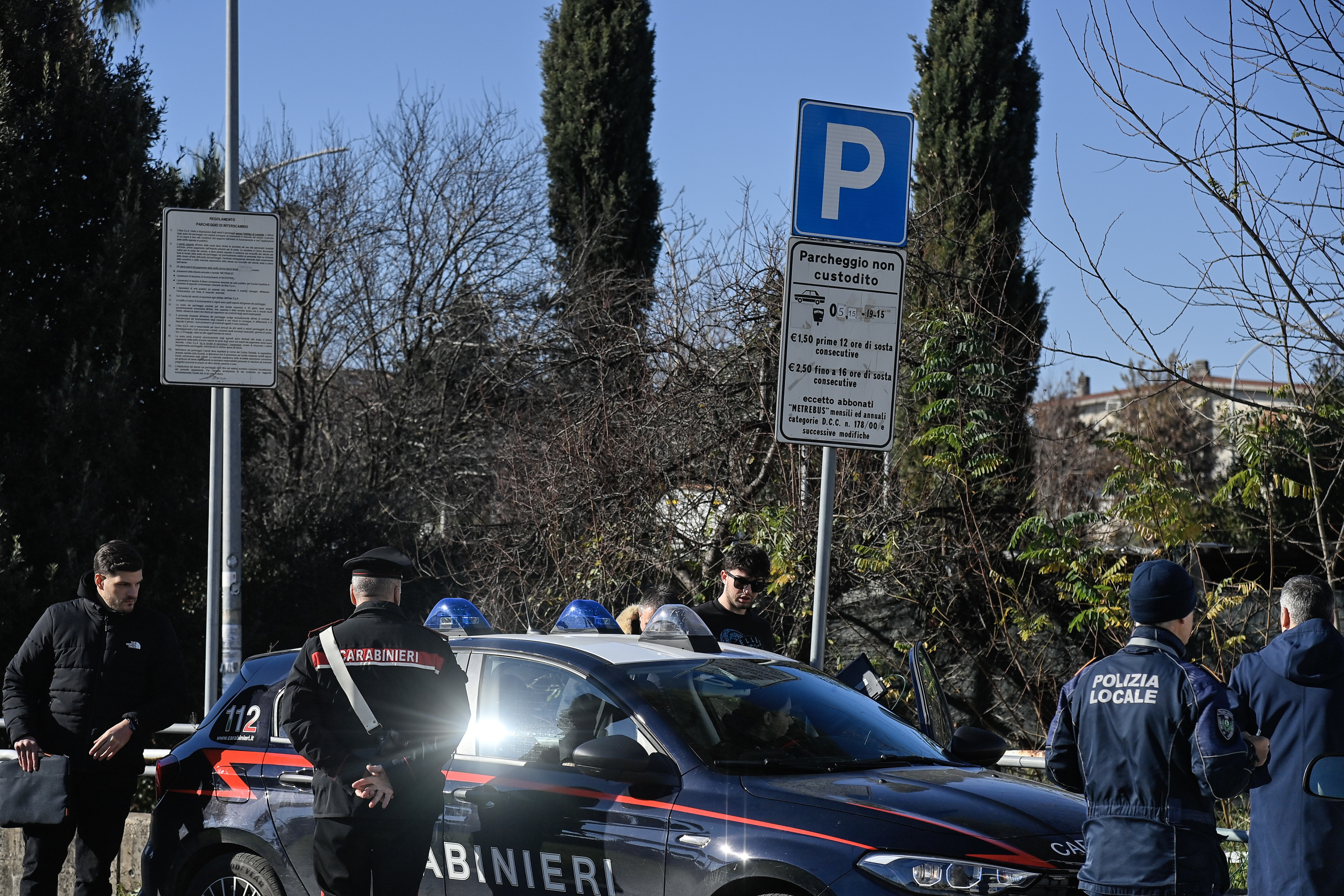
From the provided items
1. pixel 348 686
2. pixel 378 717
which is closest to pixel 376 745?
pixel 378 717

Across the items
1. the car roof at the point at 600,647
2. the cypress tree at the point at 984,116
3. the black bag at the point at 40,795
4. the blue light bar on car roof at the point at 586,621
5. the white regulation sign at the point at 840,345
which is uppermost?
the cypress tree at the point at 984,116

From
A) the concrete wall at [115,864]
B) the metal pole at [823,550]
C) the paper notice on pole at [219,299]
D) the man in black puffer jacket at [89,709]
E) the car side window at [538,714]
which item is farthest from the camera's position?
the concrete wall at [115,864]

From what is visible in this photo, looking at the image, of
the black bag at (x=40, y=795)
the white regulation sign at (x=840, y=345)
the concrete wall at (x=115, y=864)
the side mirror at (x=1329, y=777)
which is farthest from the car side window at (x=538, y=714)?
the concrete wall at (x=115, y=864)

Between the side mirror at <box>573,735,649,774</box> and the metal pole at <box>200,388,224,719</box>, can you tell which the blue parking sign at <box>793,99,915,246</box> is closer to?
the side mirror at <box>573,735,649,774</box>

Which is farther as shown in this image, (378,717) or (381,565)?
(381,565)

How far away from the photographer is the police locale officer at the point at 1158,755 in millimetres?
3781

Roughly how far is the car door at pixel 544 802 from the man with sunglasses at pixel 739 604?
2326 millimetres

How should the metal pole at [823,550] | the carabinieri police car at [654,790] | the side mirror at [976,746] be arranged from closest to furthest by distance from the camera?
the carabinieri police car at [654,790], the side mirror at [976,746], the metal pole at [823,550]

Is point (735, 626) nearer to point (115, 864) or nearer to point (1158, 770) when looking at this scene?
point (1158, 770)

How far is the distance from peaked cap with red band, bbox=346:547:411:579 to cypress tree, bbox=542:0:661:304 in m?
16.1

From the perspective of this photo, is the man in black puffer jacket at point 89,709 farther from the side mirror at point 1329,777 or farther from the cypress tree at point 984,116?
the cypress tree at point 984,116

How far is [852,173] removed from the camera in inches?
214

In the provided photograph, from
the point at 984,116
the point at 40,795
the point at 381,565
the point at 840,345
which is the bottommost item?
the point at 40,795

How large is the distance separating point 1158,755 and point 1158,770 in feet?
0.14
